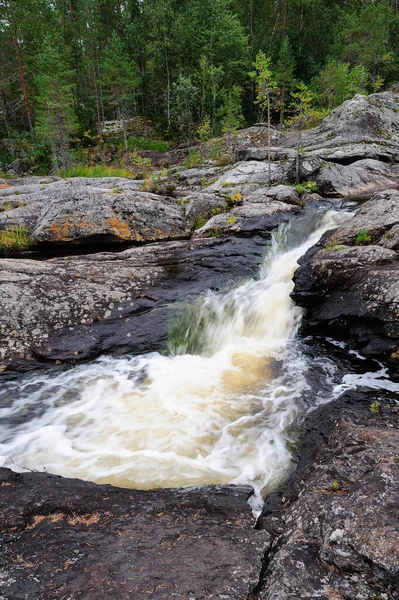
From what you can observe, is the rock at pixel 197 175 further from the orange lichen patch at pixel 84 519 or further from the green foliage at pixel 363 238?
the orange lichen patch at pixel 84 519

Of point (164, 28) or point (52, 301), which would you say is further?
point (164, 28)

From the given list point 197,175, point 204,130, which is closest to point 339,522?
point 197,175

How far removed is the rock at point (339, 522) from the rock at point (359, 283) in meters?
2.70

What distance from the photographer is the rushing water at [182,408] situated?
5203 mm

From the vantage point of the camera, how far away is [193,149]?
32.3 metres

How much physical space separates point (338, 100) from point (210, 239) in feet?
89.0

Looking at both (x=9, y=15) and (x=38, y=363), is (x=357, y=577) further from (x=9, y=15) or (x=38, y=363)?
(x=9, y=15)

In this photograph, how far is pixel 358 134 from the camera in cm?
2234

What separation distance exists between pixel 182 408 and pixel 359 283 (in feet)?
15.3

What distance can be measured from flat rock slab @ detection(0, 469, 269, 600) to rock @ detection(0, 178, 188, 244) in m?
9.86

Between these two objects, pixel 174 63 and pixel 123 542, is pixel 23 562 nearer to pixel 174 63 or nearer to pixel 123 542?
pixel 123 542

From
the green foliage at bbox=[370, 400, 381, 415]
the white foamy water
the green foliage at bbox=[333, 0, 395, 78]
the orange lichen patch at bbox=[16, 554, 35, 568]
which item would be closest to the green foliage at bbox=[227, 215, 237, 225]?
the white foamy water

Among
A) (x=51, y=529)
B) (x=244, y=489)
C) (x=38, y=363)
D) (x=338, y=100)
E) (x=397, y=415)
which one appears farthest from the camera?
(x=338, y=100)

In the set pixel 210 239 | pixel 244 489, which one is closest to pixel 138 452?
pixel 244 489
